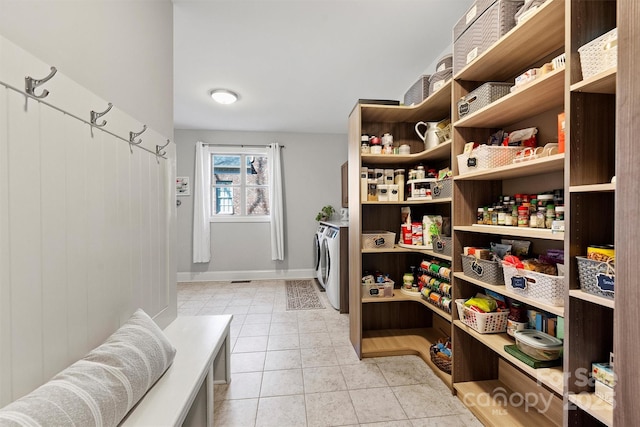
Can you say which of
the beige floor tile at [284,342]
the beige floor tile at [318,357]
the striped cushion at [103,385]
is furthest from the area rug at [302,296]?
the striped cushion at [103,385]

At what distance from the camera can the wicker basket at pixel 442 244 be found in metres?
1.70

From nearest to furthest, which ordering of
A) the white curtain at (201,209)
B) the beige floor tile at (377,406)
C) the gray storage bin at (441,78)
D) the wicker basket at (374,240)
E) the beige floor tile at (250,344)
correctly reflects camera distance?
the beige floor tile at (377,406) < the gray storage bin at (441,78) < the wicker basket at (374,240) < the beige floor tile at (250,344) < the white curtain at (201,209)

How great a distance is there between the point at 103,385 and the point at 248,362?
4.46ft

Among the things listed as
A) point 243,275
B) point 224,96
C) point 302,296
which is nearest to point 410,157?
point 224,96

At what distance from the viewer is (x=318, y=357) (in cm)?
208

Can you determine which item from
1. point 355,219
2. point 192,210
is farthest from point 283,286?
point 355,219

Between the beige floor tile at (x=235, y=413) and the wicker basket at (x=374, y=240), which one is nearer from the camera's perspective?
the beige floor tile at (x=235, y=413)

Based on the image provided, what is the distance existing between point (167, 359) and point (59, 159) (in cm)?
86

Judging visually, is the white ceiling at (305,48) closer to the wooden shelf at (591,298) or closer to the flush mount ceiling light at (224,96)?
the flush mount ceiling light at (224,96)

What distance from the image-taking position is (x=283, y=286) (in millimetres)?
4117

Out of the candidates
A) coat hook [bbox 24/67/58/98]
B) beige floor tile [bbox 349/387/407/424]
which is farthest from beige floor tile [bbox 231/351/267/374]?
coat hook [bbox 24/67/58/98]

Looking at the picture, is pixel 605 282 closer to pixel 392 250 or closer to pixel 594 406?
pixel 594 406

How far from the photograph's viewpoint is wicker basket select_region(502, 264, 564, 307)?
3.40ft

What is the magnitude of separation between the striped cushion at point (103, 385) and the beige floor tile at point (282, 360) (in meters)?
0.97
